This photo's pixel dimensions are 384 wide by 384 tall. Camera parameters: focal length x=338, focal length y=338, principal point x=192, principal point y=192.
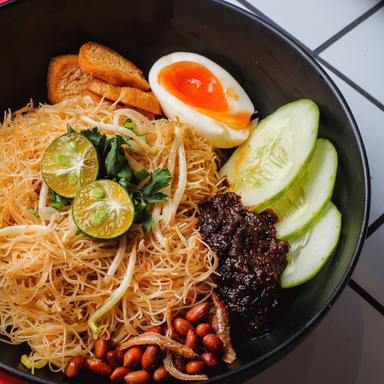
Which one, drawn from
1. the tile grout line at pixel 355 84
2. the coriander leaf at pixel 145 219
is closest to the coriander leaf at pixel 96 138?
the coriander leaf at pixel 145 219

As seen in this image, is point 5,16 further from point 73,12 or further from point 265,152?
point 265,152

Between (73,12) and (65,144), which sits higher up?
(73,12)

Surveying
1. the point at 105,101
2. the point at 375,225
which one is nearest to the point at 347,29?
the point at 375,225

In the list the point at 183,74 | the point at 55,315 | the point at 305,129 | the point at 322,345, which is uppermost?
the point at 305,129

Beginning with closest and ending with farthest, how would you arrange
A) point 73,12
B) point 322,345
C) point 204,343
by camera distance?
point 204,343 → point 322,345 → point 73,12

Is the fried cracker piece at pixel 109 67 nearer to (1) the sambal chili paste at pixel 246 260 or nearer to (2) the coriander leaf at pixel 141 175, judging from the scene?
(2) the coriander leaf at pixel 141 175

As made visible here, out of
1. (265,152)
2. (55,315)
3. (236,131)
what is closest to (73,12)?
(236,131)

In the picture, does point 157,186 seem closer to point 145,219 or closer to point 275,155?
point 145,219
